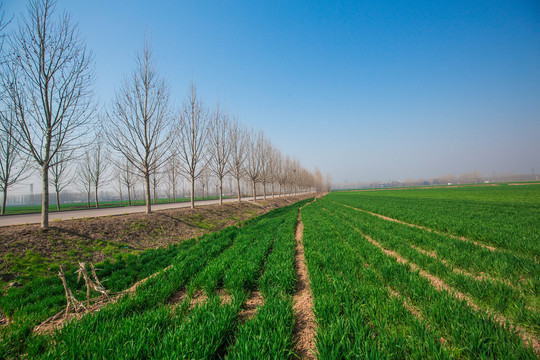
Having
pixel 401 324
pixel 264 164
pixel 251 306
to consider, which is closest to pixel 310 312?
pixel 251 306

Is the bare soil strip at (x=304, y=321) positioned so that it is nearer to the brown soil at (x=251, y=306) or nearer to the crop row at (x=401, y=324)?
the crop row at (x=401, y=324)

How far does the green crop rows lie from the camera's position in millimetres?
2178

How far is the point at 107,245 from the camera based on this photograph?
25.9 ft

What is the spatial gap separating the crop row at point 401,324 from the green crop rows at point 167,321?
64cm

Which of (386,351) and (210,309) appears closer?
(386,351)

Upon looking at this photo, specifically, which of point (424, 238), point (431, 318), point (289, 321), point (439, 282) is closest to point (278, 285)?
point (289, 321)

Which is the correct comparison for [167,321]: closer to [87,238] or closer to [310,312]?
[310,312]

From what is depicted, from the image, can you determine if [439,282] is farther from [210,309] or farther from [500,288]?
[210,309]

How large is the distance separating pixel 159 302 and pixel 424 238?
344 inches

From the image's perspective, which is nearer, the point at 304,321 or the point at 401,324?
the point at 401,324

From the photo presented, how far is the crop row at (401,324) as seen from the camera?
2.07 m

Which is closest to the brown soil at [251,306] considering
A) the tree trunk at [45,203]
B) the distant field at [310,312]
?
the distant field at [310,312]

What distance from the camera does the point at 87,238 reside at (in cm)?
791

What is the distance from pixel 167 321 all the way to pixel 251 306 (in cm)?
145
